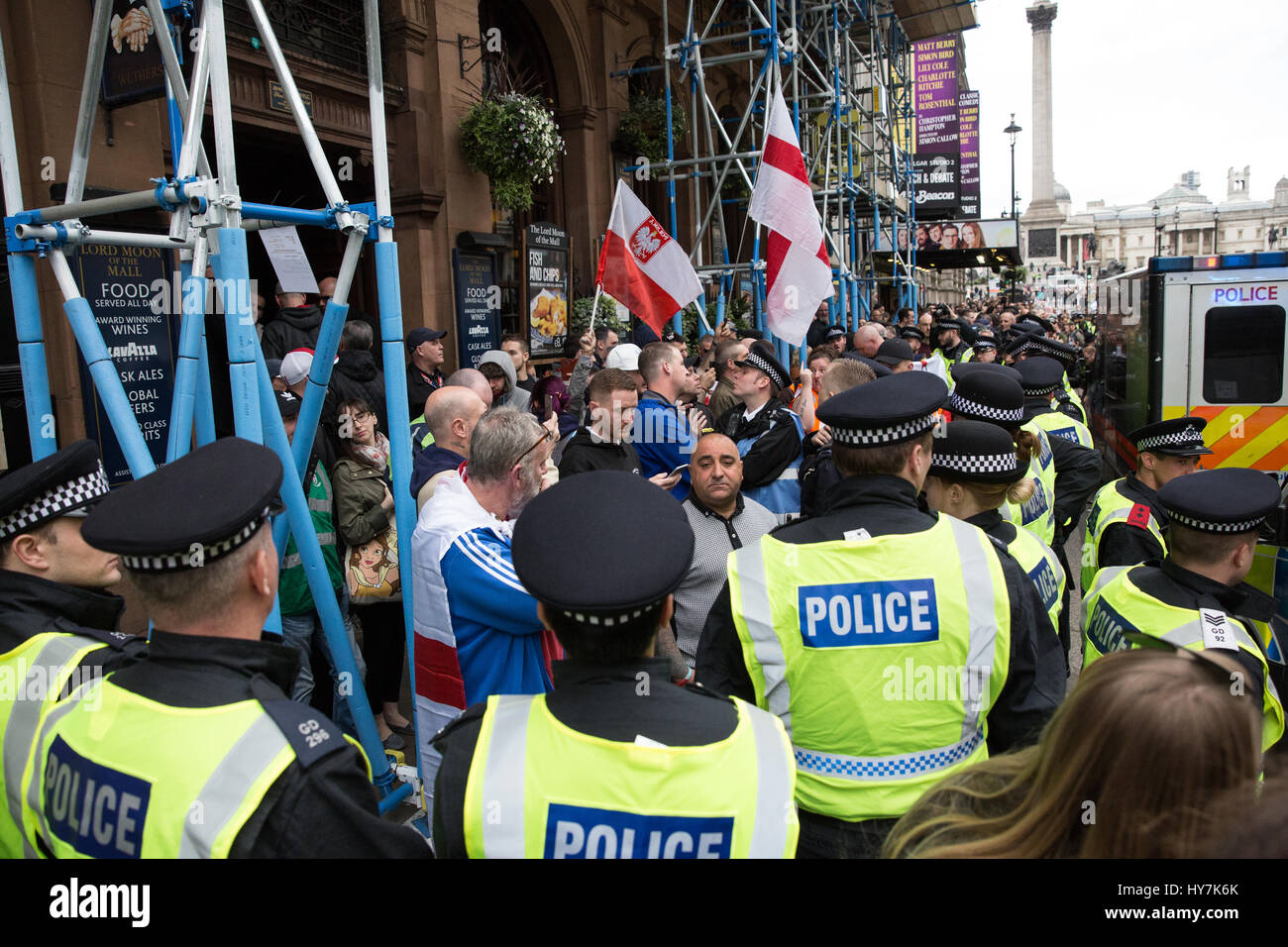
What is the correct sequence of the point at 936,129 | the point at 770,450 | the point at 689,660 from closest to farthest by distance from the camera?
the point at 689,660
the point at 770,450
the point at 936,129

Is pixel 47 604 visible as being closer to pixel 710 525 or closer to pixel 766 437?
pixel 710 525

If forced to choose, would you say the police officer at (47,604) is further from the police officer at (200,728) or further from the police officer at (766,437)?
the police officer at (766,437)

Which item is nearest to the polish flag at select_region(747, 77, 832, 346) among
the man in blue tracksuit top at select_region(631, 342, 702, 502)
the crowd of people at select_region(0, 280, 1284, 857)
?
the man in blue tracksuit top at select_region(631, 342, 702, 502)

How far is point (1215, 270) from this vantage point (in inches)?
307

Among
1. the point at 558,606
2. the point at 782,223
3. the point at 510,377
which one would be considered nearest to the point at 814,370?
the point at 782,223

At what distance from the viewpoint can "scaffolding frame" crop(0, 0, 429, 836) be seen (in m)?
2.74

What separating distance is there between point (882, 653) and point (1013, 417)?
2381 millimetres

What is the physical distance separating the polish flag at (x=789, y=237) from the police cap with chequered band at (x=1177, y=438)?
2.61m

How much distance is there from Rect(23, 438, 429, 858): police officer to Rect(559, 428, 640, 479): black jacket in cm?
273

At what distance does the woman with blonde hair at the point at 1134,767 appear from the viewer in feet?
3.84

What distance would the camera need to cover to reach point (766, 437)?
179 inches

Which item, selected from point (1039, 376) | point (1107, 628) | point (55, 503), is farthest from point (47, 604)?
point (1039, 376)
